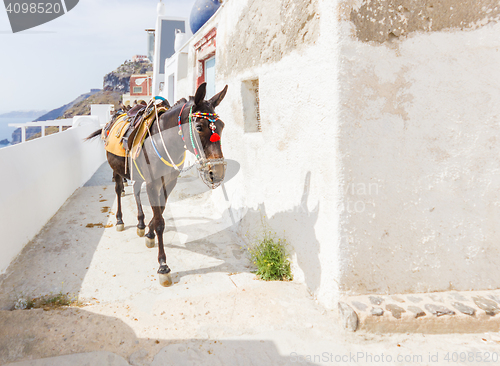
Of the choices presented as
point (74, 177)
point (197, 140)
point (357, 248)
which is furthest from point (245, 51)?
point (74, 177)

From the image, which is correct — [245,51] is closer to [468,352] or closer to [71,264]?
[71,264]

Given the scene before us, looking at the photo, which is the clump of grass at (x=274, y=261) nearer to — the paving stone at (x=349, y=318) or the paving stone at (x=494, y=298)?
the paving stone at (x=349, y=318)

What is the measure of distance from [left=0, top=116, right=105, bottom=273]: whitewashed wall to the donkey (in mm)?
1609

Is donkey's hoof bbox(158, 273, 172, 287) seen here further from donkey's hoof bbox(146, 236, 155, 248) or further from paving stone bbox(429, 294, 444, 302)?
paving stone bbox(429, 294, 444, 302)

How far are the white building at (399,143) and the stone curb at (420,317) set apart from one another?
193 mm

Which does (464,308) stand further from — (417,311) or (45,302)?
(45,302)

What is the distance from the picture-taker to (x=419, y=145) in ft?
9.03

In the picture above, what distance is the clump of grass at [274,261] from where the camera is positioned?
3496mm

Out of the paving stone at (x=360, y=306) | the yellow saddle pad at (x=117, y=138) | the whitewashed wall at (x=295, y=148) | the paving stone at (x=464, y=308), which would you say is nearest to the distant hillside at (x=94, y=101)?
the yellow saddle pad at (x=117, y=138)

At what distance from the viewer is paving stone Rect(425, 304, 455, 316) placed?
8.49 ft

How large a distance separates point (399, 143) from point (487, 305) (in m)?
1.59

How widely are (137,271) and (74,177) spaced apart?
4.86 meters

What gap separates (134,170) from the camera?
452cm

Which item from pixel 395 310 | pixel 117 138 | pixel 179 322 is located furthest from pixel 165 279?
pixel 117 138
